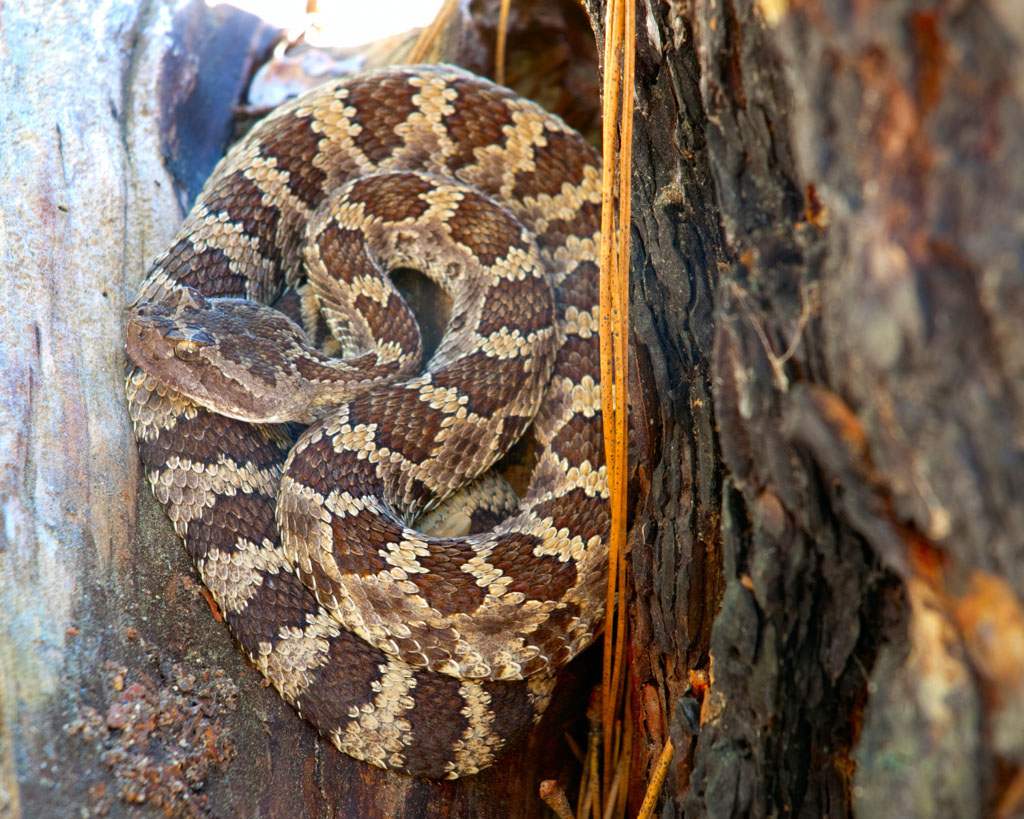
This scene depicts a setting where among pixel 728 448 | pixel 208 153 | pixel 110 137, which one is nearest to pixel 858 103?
pixel 728 448

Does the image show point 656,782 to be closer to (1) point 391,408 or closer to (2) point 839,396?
(2) point 839,396

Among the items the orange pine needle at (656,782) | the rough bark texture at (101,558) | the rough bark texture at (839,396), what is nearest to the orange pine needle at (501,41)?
the rough bark texture at (101,558)

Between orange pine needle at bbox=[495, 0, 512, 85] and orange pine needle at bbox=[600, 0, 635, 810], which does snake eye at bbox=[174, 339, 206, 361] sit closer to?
orange pine needle at bbox=[600, 0, 635, 810]

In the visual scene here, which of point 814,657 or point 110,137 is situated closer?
point 814,657

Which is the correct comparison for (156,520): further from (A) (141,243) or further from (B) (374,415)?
(A) (141,243)

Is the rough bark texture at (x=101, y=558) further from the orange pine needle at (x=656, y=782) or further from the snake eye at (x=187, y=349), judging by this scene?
the orange pine needle at (x=656, y=782)

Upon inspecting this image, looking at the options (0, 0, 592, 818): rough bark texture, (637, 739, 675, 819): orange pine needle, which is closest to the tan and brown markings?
(0, 0, 592, 818): rough bark texture
